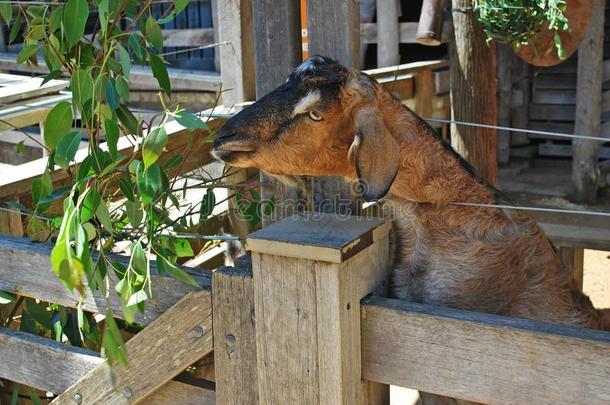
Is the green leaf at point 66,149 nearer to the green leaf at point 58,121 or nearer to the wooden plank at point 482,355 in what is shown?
the green leaf at point 58,121

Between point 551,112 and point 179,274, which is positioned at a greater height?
point 179,274

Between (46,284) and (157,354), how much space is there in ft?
1.92

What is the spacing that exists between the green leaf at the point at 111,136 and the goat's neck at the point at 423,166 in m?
1.14

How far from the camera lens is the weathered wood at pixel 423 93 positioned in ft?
22.1

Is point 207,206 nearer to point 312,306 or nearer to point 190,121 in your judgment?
point 190,121

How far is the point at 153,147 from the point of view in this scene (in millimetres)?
2348

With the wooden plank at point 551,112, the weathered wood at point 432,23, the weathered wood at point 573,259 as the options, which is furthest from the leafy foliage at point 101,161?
the wooden plank at point 551,112

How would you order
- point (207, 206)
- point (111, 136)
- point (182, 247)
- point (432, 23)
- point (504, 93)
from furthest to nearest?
point (504, 93)
point (432, 23)
point (207, 206)
point (182, 247)
point (111, 136)

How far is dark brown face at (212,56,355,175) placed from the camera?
3018 millimetres

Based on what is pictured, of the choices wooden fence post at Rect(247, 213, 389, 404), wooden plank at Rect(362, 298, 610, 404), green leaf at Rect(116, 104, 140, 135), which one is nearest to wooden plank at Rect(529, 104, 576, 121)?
green leaf at Rect(116, 104, 140, 135)

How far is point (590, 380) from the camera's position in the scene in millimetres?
2125

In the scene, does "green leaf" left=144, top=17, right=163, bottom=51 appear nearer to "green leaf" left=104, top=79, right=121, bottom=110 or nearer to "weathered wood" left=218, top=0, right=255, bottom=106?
"green leaf" left=104, top=79, right=121, bottom=110

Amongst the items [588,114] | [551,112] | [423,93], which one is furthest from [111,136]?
[551,112]

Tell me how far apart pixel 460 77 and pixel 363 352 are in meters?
3.55
